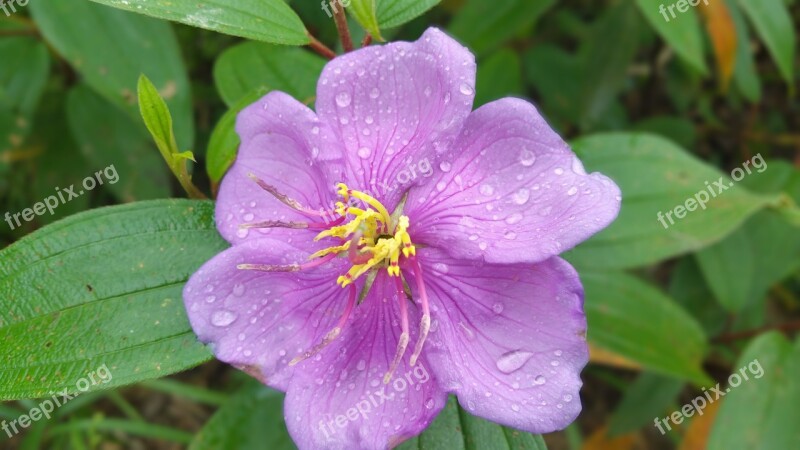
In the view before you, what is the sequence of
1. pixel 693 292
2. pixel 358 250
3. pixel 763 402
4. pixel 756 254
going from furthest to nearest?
1. pixel 693 292
2. pixel 756 254
3. pixel 763 402
4. pixel 358 250

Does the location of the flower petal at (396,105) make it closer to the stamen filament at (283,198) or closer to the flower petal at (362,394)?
the stamen filament at (283,198)

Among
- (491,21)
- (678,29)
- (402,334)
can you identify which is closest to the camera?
(402,334)

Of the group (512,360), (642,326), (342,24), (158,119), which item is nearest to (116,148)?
(158,119)

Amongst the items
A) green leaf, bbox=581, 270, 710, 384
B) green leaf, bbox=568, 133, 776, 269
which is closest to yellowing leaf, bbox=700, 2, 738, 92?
green leaf, bbox=568, 133, 776, 269

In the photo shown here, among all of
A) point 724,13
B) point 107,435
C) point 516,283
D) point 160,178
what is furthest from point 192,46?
point 724,13

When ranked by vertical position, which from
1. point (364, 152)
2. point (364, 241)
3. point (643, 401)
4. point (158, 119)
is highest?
point (158, 119)

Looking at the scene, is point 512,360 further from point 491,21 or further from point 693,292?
point 693,292
